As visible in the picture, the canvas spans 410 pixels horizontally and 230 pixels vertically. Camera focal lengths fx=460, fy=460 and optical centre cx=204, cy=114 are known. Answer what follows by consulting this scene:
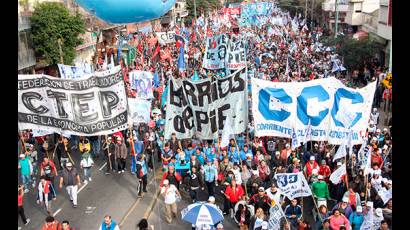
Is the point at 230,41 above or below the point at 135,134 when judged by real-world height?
above

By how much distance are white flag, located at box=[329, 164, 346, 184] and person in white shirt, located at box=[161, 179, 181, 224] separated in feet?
11.9

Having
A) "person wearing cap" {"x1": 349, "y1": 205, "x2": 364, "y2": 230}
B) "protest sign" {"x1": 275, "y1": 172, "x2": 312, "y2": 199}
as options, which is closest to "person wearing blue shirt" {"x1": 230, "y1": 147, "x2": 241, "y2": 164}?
"protest sign" {"x1": 275, "y1": 172, "x2": 312, "y2": 199}

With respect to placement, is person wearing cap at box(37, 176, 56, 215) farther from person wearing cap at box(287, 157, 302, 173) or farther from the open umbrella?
person wearing cap at box(287, 157, 302, 173)

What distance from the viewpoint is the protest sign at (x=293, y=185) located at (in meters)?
9.60

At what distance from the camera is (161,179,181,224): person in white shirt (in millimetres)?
10742

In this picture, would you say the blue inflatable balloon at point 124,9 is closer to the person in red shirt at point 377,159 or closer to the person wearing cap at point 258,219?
the person wearing cap at point 258,219

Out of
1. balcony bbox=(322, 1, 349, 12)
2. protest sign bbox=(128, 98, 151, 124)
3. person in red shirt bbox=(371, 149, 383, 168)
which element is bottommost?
person in red shirt bbox=(371, 149, 383, 168)

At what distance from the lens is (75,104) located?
37.2 ft

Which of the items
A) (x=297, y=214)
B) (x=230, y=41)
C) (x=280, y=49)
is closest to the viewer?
(x=297, y=214)

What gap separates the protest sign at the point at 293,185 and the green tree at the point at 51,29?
2097 cm
